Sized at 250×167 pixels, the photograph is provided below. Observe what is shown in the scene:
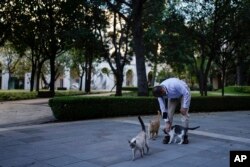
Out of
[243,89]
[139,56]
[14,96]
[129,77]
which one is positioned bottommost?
[14,96]

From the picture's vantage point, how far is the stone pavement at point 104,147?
23.6 ft

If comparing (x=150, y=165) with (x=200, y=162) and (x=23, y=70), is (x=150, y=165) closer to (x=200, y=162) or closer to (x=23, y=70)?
(x=200, y=162)

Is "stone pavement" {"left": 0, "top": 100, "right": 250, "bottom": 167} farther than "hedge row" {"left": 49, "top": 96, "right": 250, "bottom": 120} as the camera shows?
No

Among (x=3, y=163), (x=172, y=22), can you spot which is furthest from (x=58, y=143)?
(x=172, y=22)

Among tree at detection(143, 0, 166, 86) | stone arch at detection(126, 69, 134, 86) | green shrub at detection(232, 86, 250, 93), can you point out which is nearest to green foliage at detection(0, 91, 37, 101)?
tree at detection(143, 0, 166, 86)

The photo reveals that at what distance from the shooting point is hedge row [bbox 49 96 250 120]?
14508mm

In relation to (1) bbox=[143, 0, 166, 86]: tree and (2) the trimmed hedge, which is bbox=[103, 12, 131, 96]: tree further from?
(2) the trimmed hedge

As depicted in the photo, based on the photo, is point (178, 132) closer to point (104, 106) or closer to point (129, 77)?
point (104, 106)

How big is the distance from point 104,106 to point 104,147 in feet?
22.6

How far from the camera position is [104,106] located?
15500mm

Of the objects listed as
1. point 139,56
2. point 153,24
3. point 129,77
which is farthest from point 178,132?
point 129,77

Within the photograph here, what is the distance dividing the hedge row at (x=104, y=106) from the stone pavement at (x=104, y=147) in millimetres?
2233

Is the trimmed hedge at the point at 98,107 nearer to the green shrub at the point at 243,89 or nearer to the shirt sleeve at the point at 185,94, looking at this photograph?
the shirt sleeve at the point at 185,94

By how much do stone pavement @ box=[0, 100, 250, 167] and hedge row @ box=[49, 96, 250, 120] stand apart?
2233 millimetres
